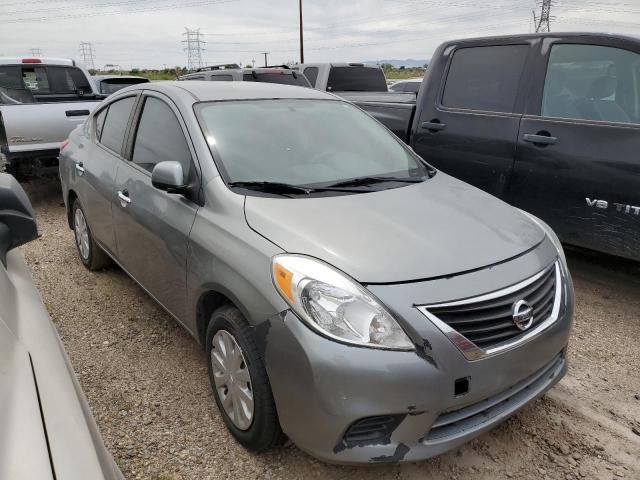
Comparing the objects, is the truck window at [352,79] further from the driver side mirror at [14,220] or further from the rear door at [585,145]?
the driver side mirror at [14,220]

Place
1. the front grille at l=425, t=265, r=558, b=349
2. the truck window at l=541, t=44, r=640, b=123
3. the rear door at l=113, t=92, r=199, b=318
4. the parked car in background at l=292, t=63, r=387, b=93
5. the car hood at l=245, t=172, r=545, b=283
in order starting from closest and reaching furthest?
the front grille at l=425, t=265, r=558, b=349 → the car hood at l=245, t=172, r=545, b=283 → the rear door at l=113, t=92, r=199, b=318 → the truck window at l=541, t=44, r=640, b=123 → the parked car in background at l=292, t=63, r=387, b=93

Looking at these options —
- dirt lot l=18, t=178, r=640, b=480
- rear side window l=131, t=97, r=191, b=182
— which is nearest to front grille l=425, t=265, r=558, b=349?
dirt lot l=18, t=178, r=640, b=480

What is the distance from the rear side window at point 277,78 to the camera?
31.1 ft

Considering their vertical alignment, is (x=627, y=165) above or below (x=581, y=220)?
above

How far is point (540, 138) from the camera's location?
13.2 ft

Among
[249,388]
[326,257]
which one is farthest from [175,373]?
[326,257]

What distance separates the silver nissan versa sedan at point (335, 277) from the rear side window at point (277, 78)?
21.1 ft

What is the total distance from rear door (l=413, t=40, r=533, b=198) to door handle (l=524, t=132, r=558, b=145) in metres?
0.12

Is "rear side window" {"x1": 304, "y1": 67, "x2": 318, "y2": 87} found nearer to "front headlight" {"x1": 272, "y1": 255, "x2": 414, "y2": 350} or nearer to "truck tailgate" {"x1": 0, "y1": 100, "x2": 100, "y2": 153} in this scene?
"truck tailgate" {"x1": 0, "y1": 100, "x2": 100, "y2": 153}

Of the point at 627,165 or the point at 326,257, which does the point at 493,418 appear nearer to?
the point at 326,257

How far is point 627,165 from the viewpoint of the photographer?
357 centimetres

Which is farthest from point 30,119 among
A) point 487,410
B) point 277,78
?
point 487,410

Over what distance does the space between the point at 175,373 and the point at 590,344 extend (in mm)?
2651

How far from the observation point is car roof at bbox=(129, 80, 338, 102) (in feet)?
10.3
